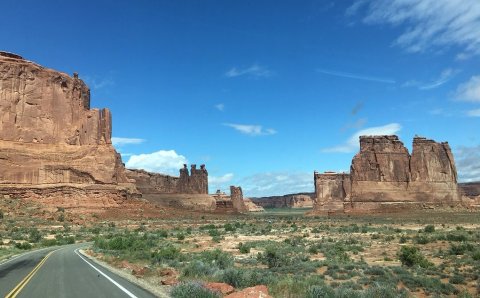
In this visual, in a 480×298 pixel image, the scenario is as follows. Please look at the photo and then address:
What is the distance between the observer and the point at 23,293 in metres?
11.1

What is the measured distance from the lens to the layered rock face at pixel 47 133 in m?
65.9

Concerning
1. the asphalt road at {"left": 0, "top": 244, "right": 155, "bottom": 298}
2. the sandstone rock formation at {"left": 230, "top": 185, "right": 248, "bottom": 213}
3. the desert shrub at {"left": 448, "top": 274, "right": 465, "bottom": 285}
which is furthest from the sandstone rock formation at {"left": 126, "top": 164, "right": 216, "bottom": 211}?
the desert shrub at {"left": 448, "top": 274, "right": 465, "bottom": 285}

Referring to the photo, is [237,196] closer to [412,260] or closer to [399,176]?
[399,176]

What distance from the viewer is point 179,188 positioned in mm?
141000

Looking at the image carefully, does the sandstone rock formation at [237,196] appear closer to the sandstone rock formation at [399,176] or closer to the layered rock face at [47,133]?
the sandstone rock formation at [399,176]

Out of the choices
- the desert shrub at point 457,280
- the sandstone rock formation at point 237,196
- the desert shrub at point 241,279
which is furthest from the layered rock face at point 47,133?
the sandstone rock formation at point 237,196

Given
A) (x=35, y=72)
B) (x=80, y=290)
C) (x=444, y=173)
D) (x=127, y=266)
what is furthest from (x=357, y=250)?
(x=444, y=173)

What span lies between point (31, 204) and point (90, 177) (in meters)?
10.2

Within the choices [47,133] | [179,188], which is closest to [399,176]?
[179,188]

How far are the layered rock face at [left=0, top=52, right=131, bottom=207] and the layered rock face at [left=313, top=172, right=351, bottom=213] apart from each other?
69.0 metres

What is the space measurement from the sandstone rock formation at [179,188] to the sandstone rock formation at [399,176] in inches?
1923

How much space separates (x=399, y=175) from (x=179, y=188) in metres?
70.9

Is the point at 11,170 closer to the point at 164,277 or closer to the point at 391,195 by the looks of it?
the point at 164,277

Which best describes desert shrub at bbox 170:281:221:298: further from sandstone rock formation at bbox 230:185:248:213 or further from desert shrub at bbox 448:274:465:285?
sandstone rock formation at bbox 230:185:248:213
